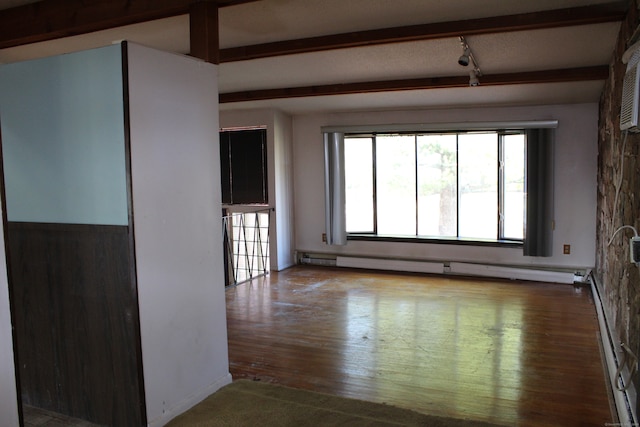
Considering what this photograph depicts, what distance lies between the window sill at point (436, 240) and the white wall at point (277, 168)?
38.8 inches

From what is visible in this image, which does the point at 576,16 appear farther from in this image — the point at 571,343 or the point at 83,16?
the point at 83,16

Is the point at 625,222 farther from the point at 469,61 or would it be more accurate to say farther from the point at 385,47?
the point at 385,47

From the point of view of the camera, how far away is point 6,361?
1.83 m

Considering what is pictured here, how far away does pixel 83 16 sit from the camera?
10.9ft

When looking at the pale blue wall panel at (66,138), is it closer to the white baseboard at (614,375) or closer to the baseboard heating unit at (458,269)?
the white baseboard at (614,375)

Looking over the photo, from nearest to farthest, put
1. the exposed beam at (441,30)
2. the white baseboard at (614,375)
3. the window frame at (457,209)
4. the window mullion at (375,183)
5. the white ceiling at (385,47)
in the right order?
the white baseboard at (614,375)
the exposed beam at (441,30)
the white ceiling at (385,47)
the window frame at (457,209)
the window mullion at (375,183)

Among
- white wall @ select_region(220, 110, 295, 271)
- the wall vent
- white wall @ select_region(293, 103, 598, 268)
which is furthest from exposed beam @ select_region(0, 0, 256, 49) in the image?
white wall @ select_region(293, 103, 598, 268)

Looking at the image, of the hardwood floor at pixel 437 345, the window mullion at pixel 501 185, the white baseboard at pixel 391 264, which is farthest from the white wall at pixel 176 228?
the window mullion at pixel 501 185

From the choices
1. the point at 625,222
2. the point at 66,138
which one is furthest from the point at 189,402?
the point at 625,222

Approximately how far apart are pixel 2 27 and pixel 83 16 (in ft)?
2.59

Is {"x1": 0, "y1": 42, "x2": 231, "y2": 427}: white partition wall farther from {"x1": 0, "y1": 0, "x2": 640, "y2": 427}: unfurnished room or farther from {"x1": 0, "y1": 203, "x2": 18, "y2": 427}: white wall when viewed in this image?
{"x1": 0, "y1": 203, "x2": 18, "y2": 427}: white wall

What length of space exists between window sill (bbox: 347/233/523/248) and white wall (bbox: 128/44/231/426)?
13.9 ft

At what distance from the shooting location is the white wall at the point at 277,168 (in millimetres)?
6953

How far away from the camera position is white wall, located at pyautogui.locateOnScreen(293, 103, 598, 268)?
602cm
